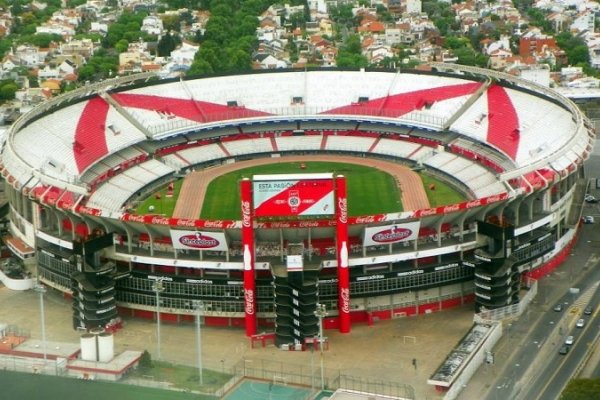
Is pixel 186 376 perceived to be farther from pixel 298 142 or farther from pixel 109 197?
pixel 298 142

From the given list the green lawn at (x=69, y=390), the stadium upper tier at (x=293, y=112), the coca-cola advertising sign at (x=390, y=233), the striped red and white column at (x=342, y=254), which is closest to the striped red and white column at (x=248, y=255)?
the striped red and white column at (x=342, y=254)

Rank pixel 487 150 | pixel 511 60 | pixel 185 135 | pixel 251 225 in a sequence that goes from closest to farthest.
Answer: pixel 251 225
pixel 487 150
pixel 185 135
pixel 511 60

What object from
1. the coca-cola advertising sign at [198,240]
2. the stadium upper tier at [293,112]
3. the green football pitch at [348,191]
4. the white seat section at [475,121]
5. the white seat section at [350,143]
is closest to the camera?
the coca-cola advertising sign at [198,240]

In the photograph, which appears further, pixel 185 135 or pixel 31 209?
pixel 185 135

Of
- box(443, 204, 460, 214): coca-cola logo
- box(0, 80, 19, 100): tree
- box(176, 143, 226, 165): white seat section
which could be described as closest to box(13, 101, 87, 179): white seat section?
box(176, 143, 226, 165): white seat section

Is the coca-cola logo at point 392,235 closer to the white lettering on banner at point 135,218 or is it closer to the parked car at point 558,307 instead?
the parked car at point 558,307

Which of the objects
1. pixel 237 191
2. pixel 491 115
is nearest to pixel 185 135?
pixel 237 191

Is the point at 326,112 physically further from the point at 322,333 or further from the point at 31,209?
the point at 322,333
